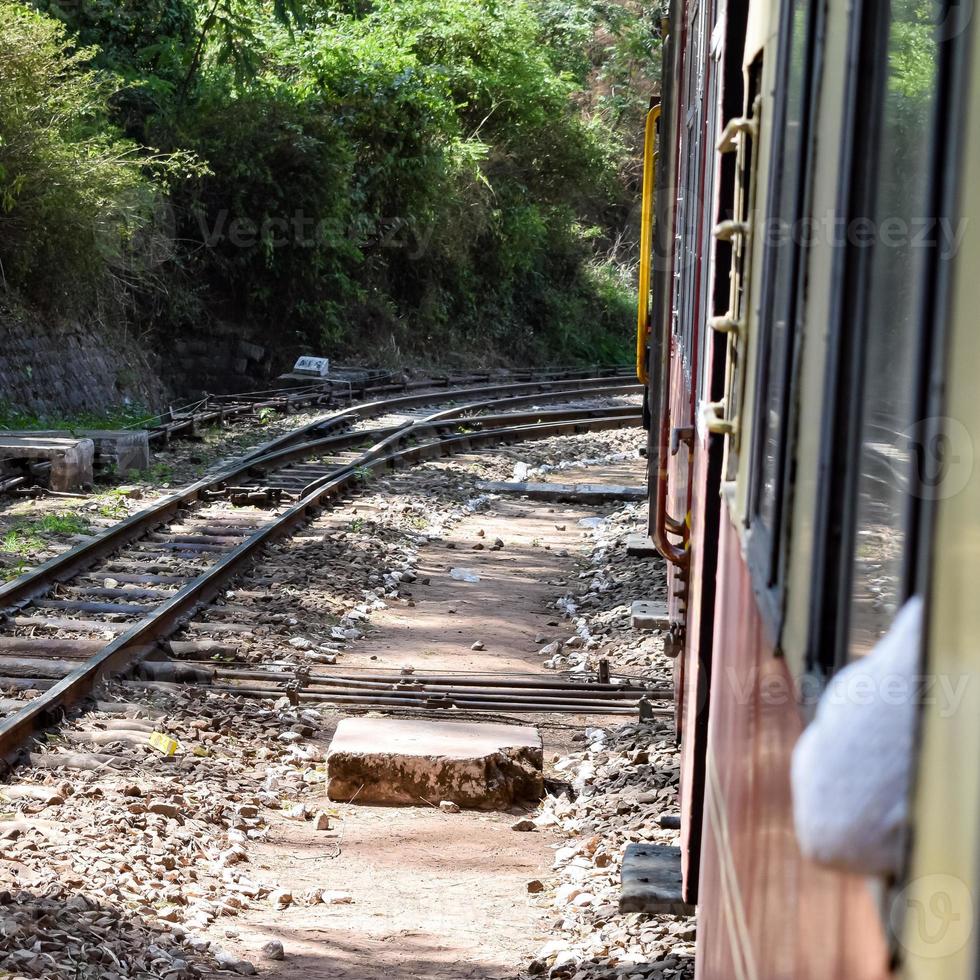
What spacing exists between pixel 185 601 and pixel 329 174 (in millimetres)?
18773

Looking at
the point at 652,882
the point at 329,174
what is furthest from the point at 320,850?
the point at 329,174

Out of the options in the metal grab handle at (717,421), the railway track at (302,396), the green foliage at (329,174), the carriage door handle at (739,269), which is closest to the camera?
the carriage door handle at (739,269)

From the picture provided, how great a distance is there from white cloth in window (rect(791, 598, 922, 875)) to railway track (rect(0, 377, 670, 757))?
5.03 meters

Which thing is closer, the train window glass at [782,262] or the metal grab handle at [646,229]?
the train window glass at [782,262]

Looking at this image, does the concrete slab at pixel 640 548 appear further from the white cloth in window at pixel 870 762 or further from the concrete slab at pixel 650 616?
the white cloth in window at pixel 870 762

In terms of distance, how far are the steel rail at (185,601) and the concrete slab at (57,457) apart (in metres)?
1.20

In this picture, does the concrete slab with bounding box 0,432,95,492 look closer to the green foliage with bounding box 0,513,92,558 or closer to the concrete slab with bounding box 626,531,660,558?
the green foliage with bounding box 0,513,92,558

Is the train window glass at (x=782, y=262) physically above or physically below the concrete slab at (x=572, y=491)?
above

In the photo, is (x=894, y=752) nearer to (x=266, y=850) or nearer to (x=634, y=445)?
(x=266, y=850)

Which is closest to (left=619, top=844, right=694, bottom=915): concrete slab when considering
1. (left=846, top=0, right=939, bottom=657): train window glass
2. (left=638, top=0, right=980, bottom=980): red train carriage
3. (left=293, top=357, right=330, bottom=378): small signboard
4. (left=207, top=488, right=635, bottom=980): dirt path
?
(left=207, top=488, right=635, bottom=980): dirt path

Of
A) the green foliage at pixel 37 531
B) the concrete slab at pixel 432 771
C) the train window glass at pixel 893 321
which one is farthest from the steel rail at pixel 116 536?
the train window glass at pixel 893 321

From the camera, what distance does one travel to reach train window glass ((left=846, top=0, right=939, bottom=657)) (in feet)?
3.32

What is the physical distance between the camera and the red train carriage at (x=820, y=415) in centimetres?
95

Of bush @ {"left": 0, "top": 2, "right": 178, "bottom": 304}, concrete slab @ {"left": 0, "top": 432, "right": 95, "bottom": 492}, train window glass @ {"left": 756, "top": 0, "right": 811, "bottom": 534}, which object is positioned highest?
bush @ {"left": 0, "top": 2, "right": 178, "bottom": 304}
